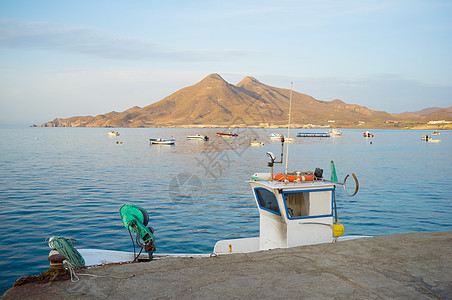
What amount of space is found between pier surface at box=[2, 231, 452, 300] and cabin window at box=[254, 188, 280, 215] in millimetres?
1430

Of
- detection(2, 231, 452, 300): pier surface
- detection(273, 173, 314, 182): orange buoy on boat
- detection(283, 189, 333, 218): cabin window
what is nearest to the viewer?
detection(2, 231, 452, 300): pier surface

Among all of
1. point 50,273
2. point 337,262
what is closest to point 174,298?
point 50,273

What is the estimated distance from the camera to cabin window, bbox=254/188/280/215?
468 inches

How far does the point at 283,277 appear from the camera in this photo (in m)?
9.05

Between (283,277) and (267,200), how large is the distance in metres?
3.63

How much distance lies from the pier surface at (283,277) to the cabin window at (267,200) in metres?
1.43

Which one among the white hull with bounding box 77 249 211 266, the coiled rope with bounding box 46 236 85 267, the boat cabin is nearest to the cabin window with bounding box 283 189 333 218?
the boat cabin

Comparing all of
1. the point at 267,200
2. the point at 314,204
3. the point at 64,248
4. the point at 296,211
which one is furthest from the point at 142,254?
the point at 314,204

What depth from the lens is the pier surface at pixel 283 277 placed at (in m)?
8.11

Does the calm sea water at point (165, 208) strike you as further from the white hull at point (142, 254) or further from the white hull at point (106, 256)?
the white hull at point (106, 256)

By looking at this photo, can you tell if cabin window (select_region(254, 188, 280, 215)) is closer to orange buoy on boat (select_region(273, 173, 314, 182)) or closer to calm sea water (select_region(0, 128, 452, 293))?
orange buoy on boat (select_region(273, 173, 314, 182))

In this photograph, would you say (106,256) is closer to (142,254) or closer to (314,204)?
(142,254)

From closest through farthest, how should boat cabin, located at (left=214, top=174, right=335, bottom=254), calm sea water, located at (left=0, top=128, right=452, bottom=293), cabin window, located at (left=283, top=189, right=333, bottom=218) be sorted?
boat cabin, located at (left=214, top=174, right=335, bottom=254) < cabin window, located at (left=283, top=189, right=333, bottom=218) < calm sea water, located at (left=0, top=128, right=452, bottom=293)

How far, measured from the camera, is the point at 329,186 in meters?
11.9
